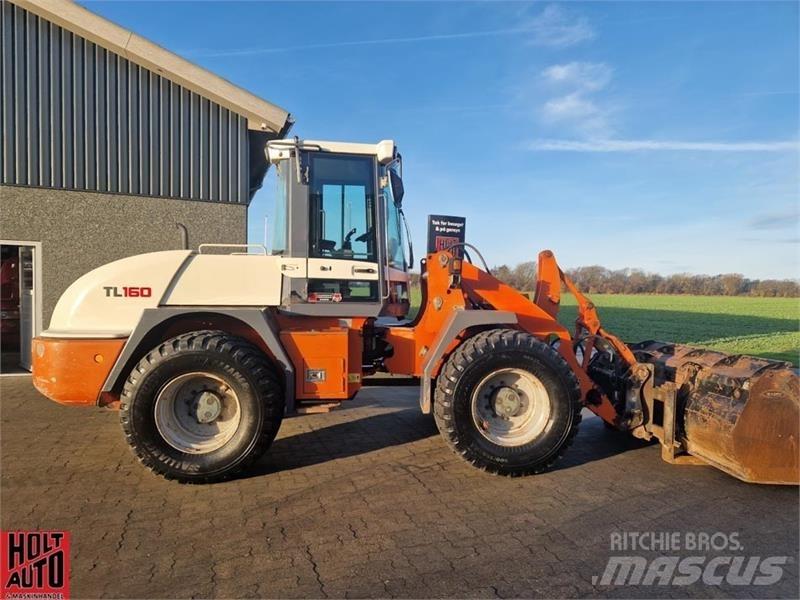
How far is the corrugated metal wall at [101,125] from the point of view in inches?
355

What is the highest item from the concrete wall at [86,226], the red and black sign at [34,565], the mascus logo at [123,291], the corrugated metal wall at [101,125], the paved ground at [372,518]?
the corrugated metal wall at [101,125]

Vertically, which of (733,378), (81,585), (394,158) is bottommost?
(81,585)

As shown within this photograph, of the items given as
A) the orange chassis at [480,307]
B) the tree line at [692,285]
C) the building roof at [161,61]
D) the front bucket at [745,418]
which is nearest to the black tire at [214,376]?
the orange chassis at [480,307]

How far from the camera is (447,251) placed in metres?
5.35

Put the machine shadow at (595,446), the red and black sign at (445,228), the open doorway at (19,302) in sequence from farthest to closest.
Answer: the red and black sign at (445,228) < the open doorway at (19,302) < the machine shadow at (595,446)

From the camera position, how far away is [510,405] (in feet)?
16.6

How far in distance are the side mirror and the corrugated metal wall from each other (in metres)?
5.83

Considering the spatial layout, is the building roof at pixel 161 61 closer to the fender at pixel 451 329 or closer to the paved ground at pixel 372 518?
the paved ground at pixel 372 518

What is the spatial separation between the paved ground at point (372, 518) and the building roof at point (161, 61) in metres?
6.88

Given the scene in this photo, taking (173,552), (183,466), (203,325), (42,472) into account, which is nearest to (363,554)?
(173,552)

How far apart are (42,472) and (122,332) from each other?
1440 millimetres

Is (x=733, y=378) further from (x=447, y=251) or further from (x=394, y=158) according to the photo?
(x=394, y=158)

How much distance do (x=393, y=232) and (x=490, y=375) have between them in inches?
71.0

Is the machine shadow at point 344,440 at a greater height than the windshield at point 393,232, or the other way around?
the windshield at point 393,232
